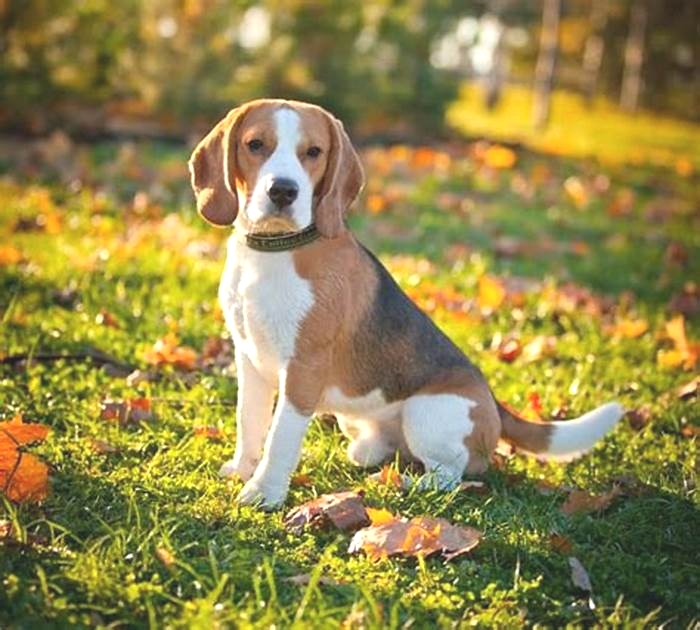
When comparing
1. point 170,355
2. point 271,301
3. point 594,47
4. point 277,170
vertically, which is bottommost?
point 594,47

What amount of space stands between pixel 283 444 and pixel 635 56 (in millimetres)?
26901

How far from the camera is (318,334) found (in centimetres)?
392

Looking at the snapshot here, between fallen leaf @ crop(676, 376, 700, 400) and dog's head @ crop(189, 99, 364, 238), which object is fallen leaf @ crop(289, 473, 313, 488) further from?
fallen leaf @ crop(676, 376, 700, 400)

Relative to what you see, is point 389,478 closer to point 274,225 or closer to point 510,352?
point 274,225

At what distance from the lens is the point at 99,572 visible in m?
→ 3.05

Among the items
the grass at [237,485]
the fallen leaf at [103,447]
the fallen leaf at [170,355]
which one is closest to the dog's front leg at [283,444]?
the grass at [237,485]

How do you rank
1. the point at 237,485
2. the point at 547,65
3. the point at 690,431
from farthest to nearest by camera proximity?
the point at 547,65, the point at 690,431, the point at 237,485

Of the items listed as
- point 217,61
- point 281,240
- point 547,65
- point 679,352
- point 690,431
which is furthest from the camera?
point 547,65

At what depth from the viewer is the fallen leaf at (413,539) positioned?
3447mm

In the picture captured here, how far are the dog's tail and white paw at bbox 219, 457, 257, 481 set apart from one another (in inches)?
46.2

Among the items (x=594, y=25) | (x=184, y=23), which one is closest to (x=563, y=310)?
(x=184, y=23)

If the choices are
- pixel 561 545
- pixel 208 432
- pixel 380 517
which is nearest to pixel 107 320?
pixel 208 432

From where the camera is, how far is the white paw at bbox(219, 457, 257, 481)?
13.5ft

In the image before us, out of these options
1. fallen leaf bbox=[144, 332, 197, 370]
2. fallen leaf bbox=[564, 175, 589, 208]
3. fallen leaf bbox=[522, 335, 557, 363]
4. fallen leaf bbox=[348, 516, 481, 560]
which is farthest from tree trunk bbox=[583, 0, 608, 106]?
fallen leaf bbox=[348, 516, 481, 560]
